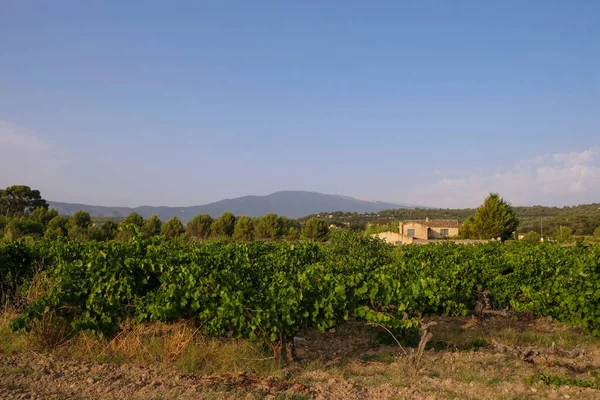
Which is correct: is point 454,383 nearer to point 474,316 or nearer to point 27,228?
point 474,316

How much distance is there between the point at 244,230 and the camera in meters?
48.7

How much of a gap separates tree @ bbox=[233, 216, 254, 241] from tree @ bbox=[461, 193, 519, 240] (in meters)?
23.7

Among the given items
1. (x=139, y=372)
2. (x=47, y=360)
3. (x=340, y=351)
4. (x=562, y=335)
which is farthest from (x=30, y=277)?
(x=562, y=335)

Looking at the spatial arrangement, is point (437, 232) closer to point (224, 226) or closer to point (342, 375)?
point (224, 226)

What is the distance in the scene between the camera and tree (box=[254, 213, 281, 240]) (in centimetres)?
4927

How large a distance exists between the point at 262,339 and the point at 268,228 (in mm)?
44151

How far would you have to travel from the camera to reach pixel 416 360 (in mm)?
4992

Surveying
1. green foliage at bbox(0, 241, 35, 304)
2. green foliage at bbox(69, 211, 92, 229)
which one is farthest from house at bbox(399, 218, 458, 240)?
green foliage at bbox(0, 241, 35, 304)

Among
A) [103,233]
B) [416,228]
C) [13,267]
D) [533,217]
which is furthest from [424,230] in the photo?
[13,267]

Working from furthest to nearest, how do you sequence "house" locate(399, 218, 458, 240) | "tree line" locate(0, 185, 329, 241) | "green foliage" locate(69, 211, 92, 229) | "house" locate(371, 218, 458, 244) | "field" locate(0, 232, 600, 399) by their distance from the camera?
"house" locate(399, 218, 458, 240)
"house" locate(371, 218, 458, 244)
"tree line" locate(0, 185, 329, 241)
"green foliage" locate(69, 211, 92, 229)
"field" locate(0, 232, 600, 399)

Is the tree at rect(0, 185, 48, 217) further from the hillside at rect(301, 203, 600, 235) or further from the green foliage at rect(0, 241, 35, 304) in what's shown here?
the green foliage at rect(0, 241, 35, 304)

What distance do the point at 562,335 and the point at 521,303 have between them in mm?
753

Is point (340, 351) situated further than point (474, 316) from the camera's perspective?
No

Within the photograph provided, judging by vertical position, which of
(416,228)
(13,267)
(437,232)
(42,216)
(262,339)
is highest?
(42,216)
